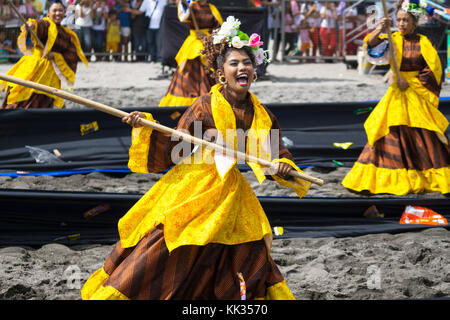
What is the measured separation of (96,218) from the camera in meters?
5.38

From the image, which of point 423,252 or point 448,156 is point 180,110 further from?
point 423,252

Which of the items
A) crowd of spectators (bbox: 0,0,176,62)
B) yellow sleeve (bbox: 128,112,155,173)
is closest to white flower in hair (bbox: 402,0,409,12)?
yellow sleeve (bbox: 128,112,155,173)

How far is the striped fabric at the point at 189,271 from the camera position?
11.4 feet

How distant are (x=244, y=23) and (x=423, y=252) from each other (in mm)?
9112

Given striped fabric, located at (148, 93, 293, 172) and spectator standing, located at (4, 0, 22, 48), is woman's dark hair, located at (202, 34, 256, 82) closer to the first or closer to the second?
striped fabric, located at (148, 93, 293, 172)

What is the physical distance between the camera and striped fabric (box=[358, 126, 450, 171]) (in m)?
6.67

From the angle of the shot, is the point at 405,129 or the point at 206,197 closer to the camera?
the point at 206,197

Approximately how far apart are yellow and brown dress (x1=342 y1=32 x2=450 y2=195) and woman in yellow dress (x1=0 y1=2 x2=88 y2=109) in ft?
11.1

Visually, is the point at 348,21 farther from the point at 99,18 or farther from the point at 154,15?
the point at 99,18

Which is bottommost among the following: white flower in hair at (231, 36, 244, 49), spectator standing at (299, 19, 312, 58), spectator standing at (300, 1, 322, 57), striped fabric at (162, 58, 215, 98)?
spectator standing at (299, 19, 312, 58)

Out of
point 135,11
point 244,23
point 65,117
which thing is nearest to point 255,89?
point 244,23

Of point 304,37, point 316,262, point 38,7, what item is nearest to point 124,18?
point 38,7

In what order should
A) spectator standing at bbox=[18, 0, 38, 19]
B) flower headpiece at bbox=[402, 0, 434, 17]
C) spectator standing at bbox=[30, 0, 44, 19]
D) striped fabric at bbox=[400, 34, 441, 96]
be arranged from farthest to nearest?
spectator standing at bbox=[30, 0, 44, 19]
spectator standing at bbox=[18, 0, 38, 19]
striped fabric at bbox=[400, 34, 441, 96]
flower headpiece at bbox=[402, 0, 434, 17]
